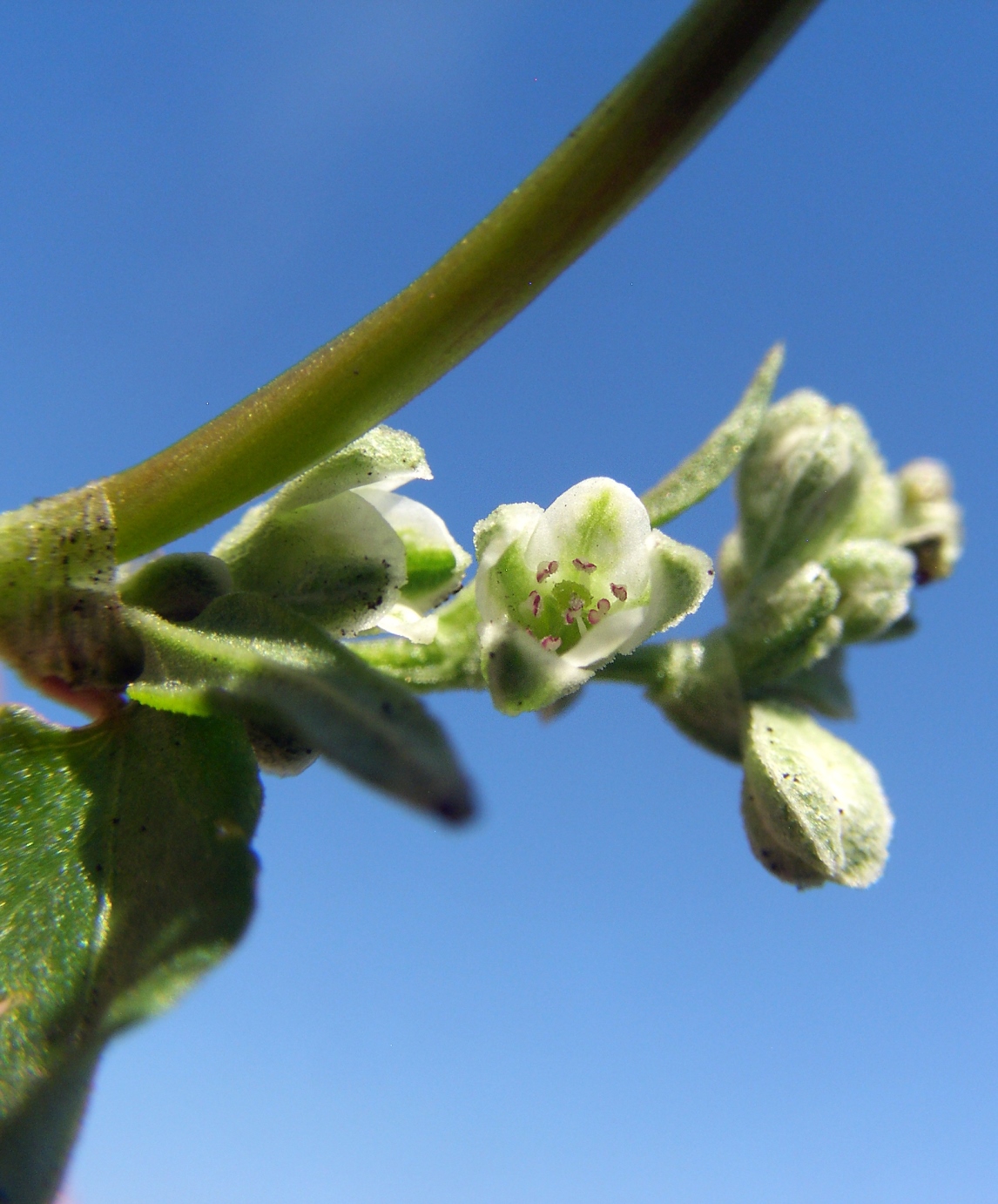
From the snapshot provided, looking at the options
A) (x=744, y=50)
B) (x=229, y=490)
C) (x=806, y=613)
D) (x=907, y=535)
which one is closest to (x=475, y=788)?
(x=229, y=490)

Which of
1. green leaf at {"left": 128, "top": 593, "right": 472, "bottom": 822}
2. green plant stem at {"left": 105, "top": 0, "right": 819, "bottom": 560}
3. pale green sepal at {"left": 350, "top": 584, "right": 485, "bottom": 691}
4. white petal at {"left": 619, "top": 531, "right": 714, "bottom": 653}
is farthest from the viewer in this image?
pale green sepal at {"left": 350, "top": 584, "right": 485, "bottom": 691}

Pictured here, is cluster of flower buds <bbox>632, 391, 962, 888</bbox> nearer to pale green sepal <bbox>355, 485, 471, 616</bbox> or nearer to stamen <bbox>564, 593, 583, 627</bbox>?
stamen <bbox>564, 593, 583, 627</bbox>

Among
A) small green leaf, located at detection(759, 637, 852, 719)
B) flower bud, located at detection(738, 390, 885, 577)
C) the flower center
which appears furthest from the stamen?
flower bud, located at detection(738, 390, 885, 577)

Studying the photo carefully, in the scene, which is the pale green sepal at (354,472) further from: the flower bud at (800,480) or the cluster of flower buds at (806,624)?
the flower bud at (800,480)

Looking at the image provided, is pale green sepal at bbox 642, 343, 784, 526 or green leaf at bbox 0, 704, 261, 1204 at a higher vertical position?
pale green sepal at bbox 642, 343, 784, 526

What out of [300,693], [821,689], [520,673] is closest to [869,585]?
[821,689]

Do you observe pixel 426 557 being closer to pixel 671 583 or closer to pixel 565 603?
pixel 565 603
